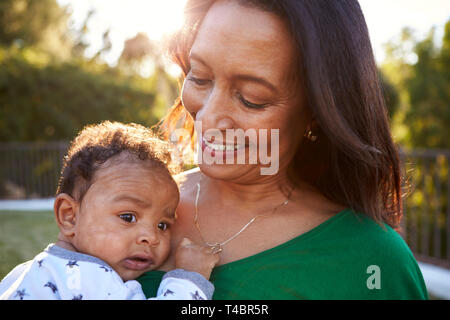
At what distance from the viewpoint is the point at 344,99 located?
1.70 m

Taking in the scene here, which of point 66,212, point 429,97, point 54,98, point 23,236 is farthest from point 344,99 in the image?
point 429,97

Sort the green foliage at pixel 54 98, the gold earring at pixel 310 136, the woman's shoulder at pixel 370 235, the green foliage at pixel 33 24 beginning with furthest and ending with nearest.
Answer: the green foliage at pixel 33 24 < the green foliage at pixel 54 98 < the gold earring at pixel 310 136 < the woman's shoulder at pixel 370 235

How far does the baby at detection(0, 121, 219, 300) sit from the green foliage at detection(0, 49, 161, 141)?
875cm

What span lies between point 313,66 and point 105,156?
94 cm

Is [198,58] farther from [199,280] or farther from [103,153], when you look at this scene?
[199,280]

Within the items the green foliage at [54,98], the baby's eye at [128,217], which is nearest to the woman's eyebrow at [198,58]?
the baby's eye at [128,217]

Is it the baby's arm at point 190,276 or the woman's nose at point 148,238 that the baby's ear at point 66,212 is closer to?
the woman's nose at point 148,238

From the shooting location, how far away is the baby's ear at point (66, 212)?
192 centimetres

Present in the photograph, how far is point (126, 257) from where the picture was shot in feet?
5.99

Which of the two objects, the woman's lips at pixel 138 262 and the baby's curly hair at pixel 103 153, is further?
the baby's curly hair at pixel 103 153

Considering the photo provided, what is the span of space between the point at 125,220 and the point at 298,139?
791 mm

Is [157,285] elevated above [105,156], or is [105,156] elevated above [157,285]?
[105,156]
